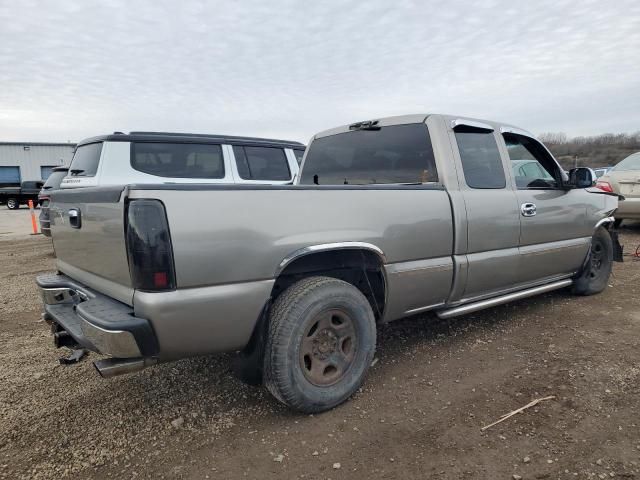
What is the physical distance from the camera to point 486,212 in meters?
3.60

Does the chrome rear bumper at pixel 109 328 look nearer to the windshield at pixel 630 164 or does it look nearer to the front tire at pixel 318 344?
the front tire at pixel 318 344

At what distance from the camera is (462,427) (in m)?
2.59

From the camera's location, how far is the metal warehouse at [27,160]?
32.1 m

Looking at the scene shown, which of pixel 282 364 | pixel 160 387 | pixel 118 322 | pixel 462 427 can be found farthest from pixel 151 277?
pixel 462 427

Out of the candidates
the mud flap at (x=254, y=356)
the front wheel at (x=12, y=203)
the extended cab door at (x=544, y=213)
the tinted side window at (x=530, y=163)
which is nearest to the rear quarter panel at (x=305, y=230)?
the mud flap at (x=254, y=356)

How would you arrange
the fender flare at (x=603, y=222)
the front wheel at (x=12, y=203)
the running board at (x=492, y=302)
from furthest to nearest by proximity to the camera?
1. the front wheel at (x=12, y=203)
2. the fender flare at (x=603, y=222)
3. the running board at (x=492, y=302)

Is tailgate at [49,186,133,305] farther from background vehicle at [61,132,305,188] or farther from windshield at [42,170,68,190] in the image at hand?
windshield at [42,170,68,190]

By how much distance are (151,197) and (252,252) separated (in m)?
0.57

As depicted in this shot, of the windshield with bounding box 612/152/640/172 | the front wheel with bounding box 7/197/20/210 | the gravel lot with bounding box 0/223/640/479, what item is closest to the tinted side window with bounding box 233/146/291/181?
the gravel lot with bounding box 0/223/640/479

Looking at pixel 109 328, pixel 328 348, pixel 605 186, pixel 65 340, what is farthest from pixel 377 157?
pixel 605 186

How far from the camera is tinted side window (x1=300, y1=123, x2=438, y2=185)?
143 inches

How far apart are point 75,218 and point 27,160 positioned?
117 ft

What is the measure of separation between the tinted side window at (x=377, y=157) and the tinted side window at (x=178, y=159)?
2.70 metres

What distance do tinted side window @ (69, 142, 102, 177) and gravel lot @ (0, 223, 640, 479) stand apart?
2595 millimetres
